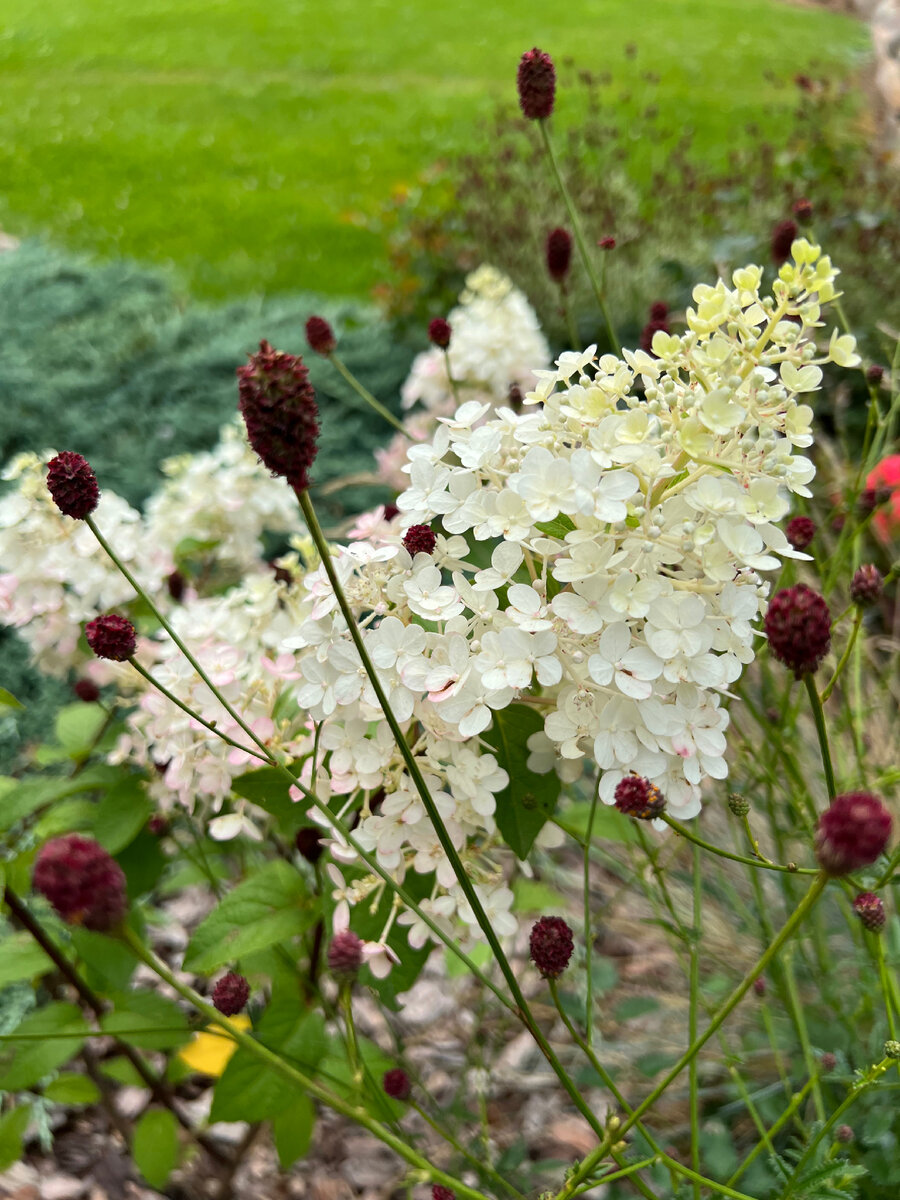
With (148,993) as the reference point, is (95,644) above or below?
above

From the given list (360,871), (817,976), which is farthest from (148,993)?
(817,976)

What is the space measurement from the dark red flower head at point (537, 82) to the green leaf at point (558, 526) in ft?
2.51

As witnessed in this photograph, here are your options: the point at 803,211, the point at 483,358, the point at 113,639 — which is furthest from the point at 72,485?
the point at 483,358

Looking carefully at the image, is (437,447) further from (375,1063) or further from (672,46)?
(672,46)

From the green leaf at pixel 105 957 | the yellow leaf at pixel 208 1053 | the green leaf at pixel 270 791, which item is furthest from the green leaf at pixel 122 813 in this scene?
the yellow leaf at pixel 208 1053

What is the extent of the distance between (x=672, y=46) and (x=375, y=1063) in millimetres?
12332

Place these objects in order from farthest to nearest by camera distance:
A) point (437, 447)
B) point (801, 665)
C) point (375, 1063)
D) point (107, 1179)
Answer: point (107, 1179)
point (375, 1063)
point (437, 447)
point (801, 665)

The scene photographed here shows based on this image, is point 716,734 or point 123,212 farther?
point 123,212

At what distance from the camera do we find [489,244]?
15.7 ft

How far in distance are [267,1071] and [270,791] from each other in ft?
1.51

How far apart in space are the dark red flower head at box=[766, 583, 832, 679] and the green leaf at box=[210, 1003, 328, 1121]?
908mm

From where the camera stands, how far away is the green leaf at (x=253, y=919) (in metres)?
1.18

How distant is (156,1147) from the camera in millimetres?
1502

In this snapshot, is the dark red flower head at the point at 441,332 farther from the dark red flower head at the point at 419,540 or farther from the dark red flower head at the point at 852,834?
the dark red flower head at the point at 852,834
